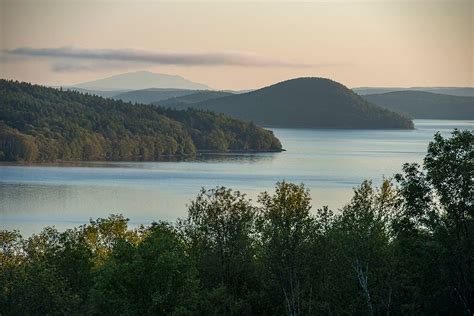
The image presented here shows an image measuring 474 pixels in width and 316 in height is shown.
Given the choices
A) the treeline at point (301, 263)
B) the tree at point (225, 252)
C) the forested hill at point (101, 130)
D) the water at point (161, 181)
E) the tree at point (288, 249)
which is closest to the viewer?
the treeline at point (301, 263)

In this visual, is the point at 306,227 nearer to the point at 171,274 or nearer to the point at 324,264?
the point at 324,264

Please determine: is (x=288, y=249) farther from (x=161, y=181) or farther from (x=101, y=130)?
(x=101, y=130)

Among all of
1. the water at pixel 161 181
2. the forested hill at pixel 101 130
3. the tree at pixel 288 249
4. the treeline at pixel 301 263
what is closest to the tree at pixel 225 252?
the treeline at pixel 301 263

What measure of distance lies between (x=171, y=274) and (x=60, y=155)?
114m

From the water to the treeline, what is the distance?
96.5 feet

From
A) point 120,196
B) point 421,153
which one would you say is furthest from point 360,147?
point 120,196

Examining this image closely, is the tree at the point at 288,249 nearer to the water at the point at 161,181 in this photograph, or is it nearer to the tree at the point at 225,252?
the tree at the point at 225,252

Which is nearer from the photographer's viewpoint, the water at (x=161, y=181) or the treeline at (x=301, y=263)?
the treeline at (x=301, y=263)

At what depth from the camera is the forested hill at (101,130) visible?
443 ft

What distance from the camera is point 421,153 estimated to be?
127 m

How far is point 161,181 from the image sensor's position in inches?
3634

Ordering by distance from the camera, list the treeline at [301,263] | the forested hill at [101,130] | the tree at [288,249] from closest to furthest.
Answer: the treeline at [301,263] → the tree at [288,249] → the forested hill at [101,130]

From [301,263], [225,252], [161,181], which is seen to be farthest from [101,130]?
[301,263]

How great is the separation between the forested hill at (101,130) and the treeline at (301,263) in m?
104
